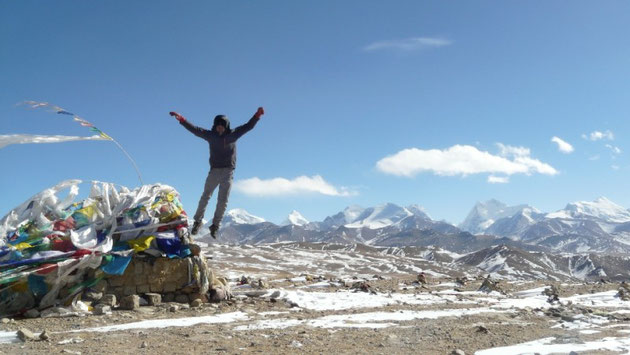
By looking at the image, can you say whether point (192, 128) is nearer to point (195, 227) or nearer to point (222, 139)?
point (222, 139)

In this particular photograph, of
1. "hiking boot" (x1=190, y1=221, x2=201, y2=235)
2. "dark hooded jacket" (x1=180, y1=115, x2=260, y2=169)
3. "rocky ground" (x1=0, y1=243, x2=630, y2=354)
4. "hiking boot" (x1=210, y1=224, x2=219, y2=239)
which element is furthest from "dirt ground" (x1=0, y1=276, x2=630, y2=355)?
"dark hooded jacket" (x1=180, y1=115, x2=260, y2=169)

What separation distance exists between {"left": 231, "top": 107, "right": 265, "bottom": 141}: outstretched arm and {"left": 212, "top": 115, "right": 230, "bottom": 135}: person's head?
0.82 feet

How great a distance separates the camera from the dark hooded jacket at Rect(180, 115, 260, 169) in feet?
42.7

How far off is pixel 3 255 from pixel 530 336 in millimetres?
12732

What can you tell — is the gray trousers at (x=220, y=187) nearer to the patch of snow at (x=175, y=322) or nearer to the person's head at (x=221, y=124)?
the person's head at (x=221, y=124)

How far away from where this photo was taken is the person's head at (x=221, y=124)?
13.0 metres

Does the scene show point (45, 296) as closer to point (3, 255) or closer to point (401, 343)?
point (3, 255)

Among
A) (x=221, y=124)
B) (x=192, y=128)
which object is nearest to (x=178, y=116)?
(x=192, y=128)

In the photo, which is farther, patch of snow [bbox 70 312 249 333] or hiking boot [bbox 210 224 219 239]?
hiking boot [bbox 210 224 219 239]

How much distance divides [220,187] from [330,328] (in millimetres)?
6022

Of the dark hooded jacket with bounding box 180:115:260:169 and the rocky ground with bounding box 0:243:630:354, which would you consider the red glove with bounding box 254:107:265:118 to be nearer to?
the dark hooded jacket with bounding box 180:115:260:169

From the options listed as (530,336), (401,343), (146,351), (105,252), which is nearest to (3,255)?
(105,252)

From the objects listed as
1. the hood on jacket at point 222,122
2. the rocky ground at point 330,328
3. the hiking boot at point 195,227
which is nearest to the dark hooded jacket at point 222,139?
the hood on jacket at point 222,122

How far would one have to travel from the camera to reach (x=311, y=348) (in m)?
7.72
